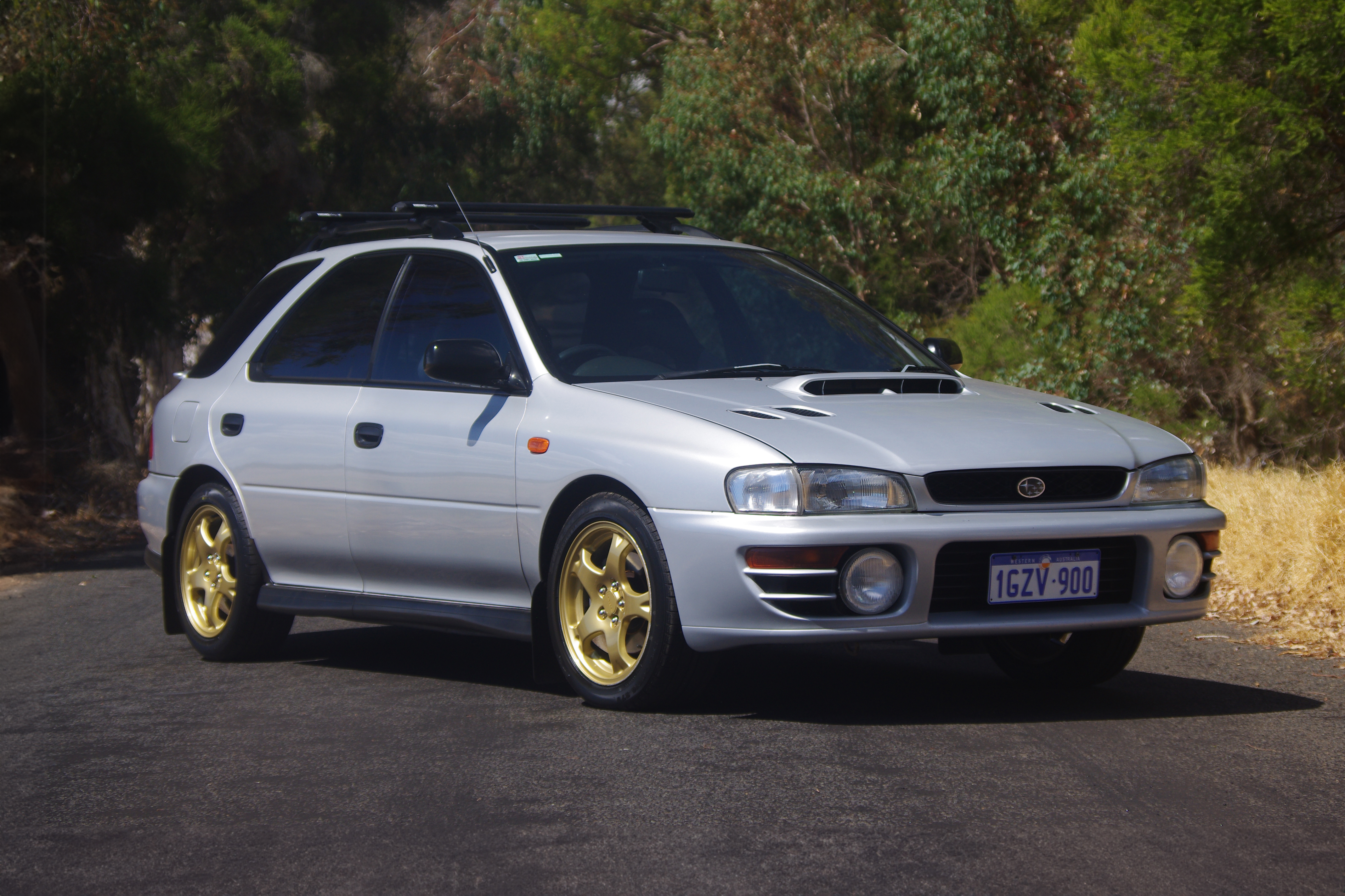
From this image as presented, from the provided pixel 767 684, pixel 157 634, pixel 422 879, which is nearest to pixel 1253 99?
pixel 767 684

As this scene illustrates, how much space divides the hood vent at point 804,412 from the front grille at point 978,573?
62 centimetres

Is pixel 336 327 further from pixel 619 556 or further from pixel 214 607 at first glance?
pixel 619 556

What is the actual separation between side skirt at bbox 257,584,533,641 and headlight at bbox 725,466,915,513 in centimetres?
116

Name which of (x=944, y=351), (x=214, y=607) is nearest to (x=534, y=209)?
A: (x=944, y=351)

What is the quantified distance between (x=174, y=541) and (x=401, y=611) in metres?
1.71

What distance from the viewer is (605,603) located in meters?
5.66

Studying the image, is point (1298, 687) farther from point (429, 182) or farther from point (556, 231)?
point (429, 182)

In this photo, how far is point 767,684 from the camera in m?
6.21

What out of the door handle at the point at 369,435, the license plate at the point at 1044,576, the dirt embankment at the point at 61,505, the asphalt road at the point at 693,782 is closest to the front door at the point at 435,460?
the door handle at the point at 369,435

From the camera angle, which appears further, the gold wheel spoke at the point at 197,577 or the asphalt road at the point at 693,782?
the gold wheel spoke at the point at 197,577

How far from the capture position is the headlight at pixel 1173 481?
18.4 ft

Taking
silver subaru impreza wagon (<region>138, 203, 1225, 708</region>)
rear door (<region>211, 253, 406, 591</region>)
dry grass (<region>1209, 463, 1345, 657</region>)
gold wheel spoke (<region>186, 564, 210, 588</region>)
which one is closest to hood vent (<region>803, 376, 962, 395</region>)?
silver subaru impreza wagon (<region>138, 203, 1225, 708</region>)

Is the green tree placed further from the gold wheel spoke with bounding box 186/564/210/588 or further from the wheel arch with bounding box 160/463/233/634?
the gold wheel spoke with bounding box 186/564/210/588

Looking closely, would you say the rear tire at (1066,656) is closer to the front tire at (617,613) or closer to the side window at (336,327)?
the front tire at (617,613)
